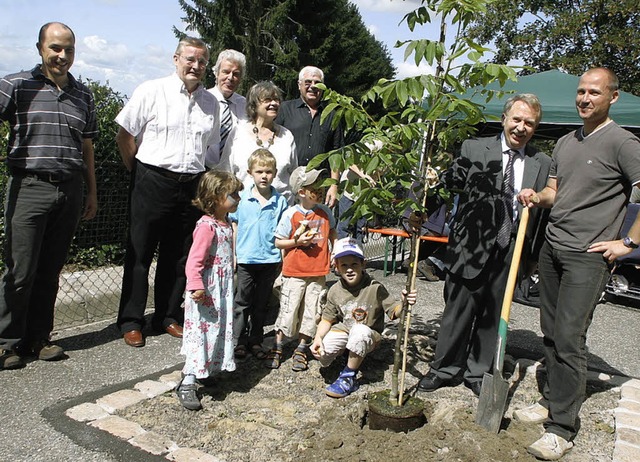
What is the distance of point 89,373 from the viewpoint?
3.99 metres

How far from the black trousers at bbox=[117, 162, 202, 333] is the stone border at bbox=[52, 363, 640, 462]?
897mm

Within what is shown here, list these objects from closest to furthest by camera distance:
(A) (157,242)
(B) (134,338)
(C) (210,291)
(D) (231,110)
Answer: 1. (C) (210,291)
2. (B) (134,338)
3. (A) (157,242)
4. (D) (231,110)

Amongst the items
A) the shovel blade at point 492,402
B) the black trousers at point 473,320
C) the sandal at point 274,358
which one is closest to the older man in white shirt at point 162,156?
the sandal at point 274,358

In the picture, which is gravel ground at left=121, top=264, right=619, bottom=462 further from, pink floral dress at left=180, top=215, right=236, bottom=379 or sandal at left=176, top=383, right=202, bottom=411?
pink floral dress at left=180, top=215, right=236, bottom=379

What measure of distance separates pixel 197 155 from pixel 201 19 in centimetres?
2721

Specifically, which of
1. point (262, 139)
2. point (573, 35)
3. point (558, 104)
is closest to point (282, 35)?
point (573, 35)

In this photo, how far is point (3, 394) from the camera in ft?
11.6

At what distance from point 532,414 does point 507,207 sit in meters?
1.34

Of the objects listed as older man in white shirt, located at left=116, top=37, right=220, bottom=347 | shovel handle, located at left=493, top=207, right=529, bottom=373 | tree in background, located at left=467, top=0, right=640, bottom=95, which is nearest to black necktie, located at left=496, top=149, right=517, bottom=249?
shovel handle, located at left=493, top=207, right=529, bottom=373

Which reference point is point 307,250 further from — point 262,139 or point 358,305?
point 262,139

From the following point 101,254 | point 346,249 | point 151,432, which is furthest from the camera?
point 101,254

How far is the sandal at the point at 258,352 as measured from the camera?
439 centimetres

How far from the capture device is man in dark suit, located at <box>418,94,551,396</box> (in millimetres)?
3735

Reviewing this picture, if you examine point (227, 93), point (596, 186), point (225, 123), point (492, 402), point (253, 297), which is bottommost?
point (492, 402)
